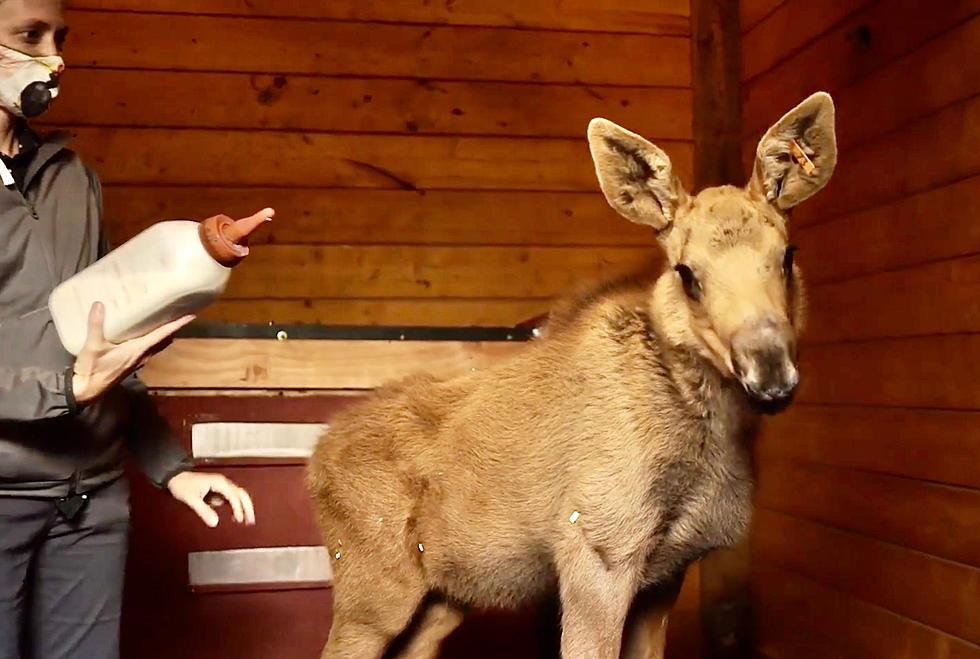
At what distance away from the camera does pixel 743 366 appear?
1205 mm

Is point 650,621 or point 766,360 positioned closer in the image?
point 766,360

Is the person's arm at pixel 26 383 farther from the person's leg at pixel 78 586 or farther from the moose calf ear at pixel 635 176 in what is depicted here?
the moose calf ear at pixel 635 176

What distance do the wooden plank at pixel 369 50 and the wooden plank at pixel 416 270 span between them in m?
0.46

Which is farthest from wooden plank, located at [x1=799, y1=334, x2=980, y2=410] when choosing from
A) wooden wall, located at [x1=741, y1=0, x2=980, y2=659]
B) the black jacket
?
the black jacket

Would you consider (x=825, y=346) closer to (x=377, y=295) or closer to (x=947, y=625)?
(x=947, y=625)

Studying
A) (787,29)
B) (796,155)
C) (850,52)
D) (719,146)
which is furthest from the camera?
(719,146)

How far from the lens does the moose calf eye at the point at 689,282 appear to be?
134 centimetres

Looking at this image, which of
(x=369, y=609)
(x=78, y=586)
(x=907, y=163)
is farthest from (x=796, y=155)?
(x=78, y=586)

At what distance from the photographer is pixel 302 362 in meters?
2.09

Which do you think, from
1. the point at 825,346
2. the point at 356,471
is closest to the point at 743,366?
the point at 356,471

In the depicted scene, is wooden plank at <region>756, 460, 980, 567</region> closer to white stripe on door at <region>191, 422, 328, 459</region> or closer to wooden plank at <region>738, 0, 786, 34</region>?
white stripe on door at <region>191, 422, 328, 459</region>

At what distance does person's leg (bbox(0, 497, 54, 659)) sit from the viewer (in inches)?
50.1

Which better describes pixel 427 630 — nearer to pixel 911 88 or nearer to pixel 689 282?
pixel 689 282

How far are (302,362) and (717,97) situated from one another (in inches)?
52.8
